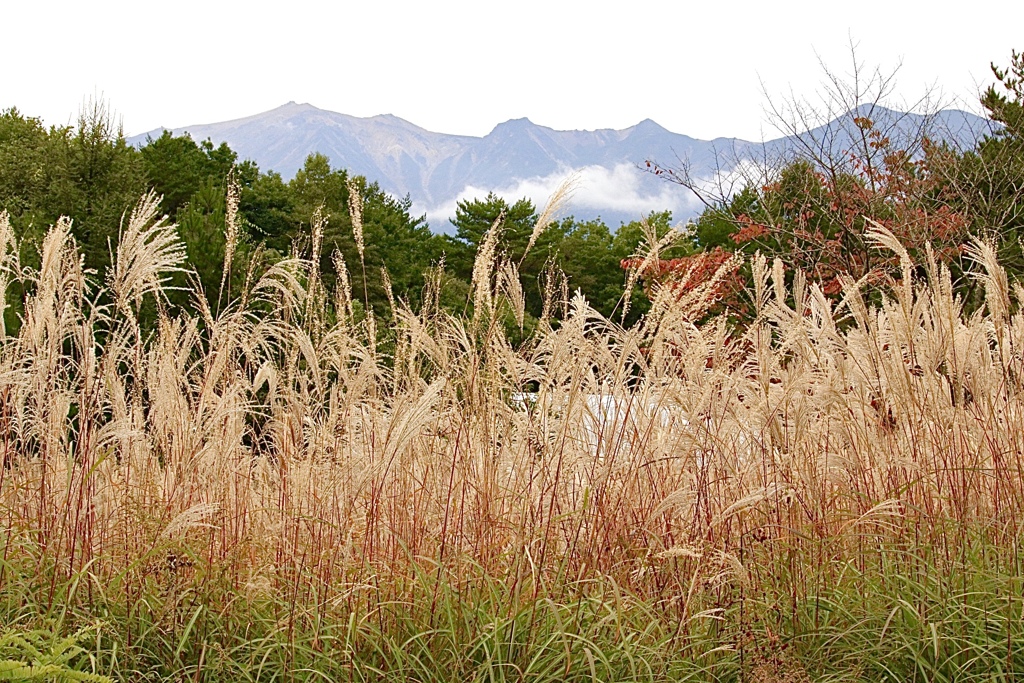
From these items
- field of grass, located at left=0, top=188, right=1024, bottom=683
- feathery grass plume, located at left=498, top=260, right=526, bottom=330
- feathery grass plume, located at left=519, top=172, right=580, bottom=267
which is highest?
feathery grass plume, located at left=519, top=172, right=580, bottom=267

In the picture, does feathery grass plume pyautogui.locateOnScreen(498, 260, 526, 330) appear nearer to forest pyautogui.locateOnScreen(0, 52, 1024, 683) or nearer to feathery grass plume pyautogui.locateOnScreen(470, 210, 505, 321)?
forest pyautogui.locateOnScreen(0, 52, 1024, 683)

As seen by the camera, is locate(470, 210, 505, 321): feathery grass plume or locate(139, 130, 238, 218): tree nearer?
locate(470, 210, 505, 321): feathery grass plume

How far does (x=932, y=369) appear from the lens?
11.3 feet

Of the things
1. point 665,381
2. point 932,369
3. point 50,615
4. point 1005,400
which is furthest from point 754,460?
point 50,615

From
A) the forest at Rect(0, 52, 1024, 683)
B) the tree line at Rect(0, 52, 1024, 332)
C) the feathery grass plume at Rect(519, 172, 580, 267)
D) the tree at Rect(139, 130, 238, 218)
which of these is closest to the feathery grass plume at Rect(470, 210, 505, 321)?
the forest at Rect(0, 52, 1024, 683)

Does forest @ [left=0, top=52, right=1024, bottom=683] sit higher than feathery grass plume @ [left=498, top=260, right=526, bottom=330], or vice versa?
feathery grass plume @ [left=498, top=260, right=526, bottom=330]

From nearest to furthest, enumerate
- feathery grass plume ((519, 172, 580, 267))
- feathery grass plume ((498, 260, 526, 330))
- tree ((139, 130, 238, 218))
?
feathery grass plume ((519, 172, 580, 267)) < feathery grass plume ((498, 260, 526, 330)) < tree ((139, 130, 238, 218))

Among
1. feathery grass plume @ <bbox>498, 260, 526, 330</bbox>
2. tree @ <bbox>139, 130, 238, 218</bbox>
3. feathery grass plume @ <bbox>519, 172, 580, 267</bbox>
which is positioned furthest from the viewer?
tree @ <bbox>139, 130, 238, 218</bbox>

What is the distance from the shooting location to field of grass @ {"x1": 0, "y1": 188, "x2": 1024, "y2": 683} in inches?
110

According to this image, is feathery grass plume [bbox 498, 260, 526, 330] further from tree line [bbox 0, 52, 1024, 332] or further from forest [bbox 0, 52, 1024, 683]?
tree line [bbox 0, 52, 1024, 332]

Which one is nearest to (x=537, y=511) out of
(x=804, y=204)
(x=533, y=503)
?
(x=533, y=503)

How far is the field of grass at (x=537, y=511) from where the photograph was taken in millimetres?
2783

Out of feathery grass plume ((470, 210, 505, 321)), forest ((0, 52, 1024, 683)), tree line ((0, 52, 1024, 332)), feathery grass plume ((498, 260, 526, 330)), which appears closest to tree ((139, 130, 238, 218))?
tree line ((0, 52, 1024, 332))

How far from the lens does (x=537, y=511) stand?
331 cm
